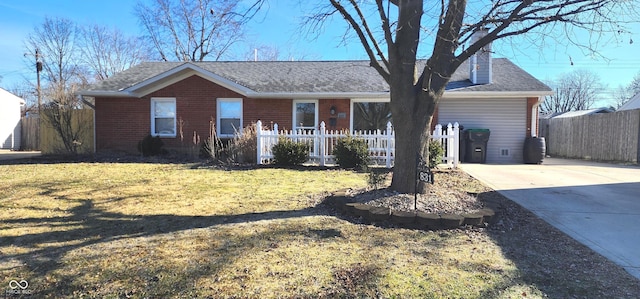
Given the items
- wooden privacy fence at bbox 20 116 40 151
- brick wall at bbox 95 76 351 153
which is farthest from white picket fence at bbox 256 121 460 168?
wooden privacy fence at bbox 20 116 40 151

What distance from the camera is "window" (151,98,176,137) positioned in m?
13.5

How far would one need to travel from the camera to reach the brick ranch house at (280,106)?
41.9ft

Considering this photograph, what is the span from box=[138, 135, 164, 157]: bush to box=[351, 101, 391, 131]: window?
23.9ft

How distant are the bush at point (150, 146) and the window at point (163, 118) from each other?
0.71 m

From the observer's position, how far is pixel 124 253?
10.9ft

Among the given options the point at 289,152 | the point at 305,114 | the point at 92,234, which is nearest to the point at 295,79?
the point at 305,114

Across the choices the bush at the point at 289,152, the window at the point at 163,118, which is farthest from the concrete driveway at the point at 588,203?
the window at the point at 163,118

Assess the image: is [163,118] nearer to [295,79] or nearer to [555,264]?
[295,79]

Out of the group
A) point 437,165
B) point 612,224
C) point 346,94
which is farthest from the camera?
point 346,94

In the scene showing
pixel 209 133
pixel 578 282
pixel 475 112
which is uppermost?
pixel 475 112

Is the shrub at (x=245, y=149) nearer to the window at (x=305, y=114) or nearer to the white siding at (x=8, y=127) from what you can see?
the window at (x=305, y=114)

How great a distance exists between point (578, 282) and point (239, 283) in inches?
106

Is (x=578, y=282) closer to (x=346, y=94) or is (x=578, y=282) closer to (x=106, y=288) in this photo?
(x=106, y=288)

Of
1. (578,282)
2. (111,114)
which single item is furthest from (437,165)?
(111,114)
